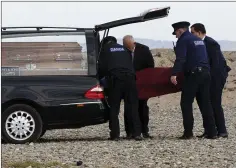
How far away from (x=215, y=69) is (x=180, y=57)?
31.1 inches

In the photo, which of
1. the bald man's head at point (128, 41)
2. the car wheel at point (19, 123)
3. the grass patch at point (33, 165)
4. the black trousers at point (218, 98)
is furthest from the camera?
the black trousers at point (218, 98)

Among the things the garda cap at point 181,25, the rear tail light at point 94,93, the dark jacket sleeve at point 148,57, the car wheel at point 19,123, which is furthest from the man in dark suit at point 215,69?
the car wheel at point 19,123

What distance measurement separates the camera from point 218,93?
1230 centimetres

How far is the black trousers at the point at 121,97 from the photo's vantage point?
38.4ft

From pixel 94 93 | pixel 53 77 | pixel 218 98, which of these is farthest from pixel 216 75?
pixel 53 77

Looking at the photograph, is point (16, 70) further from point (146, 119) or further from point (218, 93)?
point (218, 93)

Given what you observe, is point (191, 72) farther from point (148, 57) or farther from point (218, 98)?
point (218, 98)

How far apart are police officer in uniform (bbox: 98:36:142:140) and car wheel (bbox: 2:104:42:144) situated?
3.79 feet

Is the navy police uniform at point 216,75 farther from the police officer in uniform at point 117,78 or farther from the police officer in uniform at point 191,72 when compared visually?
the police officer in uniform at point 117,78

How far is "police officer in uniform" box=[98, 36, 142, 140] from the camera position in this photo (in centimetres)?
1166

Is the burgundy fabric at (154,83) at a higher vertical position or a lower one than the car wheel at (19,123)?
higher

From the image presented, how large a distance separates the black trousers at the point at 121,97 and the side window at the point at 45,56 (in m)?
0.49

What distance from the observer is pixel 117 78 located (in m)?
11.7

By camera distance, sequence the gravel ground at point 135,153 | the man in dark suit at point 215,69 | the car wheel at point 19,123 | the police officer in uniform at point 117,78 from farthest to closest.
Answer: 1. the man in dark suit at point 215,69
2. the police officer in uniform at point 117,78
3. the car wheel at point 19,123
4. the gravel ground at point 135,153
